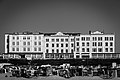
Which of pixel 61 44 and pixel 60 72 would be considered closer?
pixel 60 72

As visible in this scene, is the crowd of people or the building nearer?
the crowd of people

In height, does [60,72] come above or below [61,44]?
below

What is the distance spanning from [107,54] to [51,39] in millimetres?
3081

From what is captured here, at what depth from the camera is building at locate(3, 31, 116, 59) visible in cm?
2117

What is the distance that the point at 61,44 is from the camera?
21328mm

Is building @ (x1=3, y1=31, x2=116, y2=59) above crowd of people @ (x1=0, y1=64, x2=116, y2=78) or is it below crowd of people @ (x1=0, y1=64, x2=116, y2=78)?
above

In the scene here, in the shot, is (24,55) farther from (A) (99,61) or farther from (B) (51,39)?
(A) (99,61)

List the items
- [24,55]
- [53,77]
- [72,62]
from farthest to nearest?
1. [24,55]
2. [72,62]
3. [53,77]

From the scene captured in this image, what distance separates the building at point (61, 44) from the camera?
69.5 ft

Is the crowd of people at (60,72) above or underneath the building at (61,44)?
underneath

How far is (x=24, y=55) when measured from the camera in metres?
20.9

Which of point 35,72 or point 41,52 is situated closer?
point 35,72

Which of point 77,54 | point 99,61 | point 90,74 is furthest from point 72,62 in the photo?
point 90,74

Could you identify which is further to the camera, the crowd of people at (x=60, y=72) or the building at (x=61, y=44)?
the building at (x=61, y=44)
